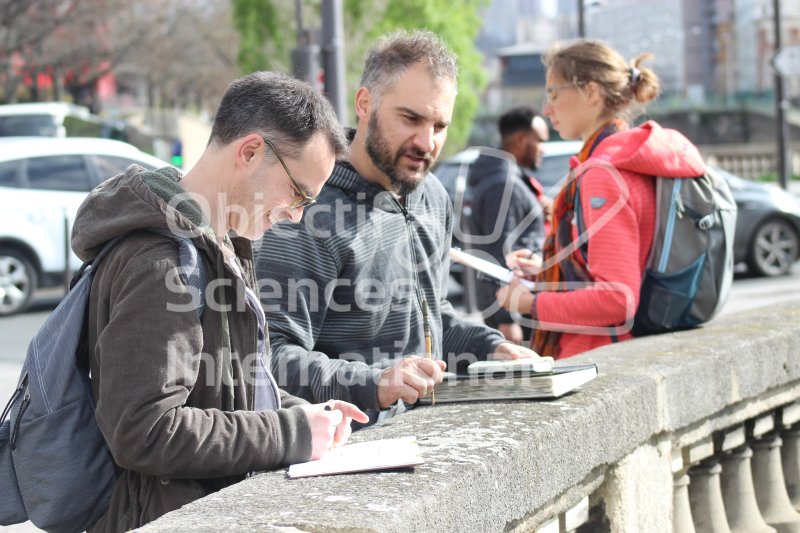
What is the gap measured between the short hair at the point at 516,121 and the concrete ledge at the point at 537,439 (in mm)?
3637

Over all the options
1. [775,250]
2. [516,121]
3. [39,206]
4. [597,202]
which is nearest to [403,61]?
[597,202]

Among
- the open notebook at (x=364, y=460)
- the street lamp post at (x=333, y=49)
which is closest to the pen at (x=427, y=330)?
the open notebook at (x=364, y=460)

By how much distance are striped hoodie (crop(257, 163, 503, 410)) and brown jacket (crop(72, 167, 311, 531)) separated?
1.76 ft

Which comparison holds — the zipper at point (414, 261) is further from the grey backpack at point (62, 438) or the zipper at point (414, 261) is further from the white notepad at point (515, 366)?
the grey backpack at point (62, 438)

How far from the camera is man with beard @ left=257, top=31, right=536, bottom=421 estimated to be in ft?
9.76

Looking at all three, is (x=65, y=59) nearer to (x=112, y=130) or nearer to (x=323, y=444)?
(x=112, y=130)

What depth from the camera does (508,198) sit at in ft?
23.3

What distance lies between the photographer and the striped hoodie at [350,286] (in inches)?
118

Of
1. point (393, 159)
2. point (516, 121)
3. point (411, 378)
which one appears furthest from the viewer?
point (516, 121)

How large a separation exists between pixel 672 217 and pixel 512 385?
1.08 m

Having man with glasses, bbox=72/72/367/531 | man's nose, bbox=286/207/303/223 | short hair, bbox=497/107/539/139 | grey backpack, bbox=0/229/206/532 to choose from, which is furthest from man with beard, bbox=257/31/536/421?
short hair, bbox=497/107/539/139

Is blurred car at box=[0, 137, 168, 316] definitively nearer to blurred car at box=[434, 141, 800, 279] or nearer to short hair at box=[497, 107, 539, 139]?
blurred car at box=[434, 141, 800, 279]

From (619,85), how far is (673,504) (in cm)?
158

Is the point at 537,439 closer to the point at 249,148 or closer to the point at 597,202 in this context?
the point at 249,148
